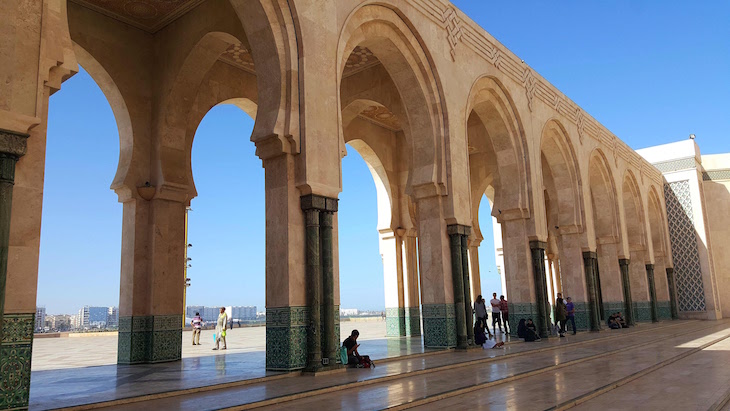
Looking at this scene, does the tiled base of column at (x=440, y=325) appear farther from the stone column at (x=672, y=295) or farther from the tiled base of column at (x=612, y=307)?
the stone column at (x=672, y=295)

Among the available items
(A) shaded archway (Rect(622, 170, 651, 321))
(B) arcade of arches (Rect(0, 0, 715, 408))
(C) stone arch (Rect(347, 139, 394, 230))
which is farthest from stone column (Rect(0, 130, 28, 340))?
(A) shaded archway (Rect(622, 170, 651, 321))

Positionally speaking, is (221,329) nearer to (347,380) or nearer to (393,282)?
(393,282)

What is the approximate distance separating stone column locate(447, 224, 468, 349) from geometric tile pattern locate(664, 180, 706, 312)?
1583 cm

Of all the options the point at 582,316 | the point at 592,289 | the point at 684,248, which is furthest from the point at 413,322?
the point at 684,248

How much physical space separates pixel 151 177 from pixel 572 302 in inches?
377

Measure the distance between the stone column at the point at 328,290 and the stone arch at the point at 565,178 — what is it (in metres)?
8.51

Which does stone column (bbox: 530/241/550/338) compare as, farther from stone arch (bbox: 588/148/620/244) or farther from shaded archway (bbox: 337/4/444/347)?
stone arch (bbox: 588/148/620/244)

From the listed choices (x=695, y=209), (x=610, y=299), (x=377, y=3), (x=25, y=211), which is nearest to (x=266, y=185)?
(x=25, y=211)

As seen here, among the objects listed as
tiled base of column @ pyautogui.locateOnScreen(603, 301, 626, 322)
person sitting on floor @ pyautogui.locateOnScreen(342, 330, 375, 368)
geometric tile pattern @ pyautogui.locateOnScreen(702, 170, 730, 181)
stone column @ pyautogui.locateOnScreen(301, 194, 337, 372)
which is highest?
geometric tile pattern @ pyautogui.locateOnScreen(702, 170, 730, 181)

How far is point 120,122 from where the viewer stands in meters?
8.35

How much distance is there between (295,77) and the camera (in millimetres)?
6340

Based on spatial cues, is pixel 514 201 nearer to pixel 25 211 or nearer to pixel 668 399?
pixel 668 399

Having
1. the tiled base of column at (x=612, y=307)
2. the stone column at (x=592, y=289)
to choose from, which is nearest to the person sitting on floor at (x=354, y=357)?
the stone column at (x=592, y=289)

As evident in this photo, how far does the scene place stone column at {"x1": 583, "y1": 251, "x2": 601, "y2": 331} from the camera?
1316cm
